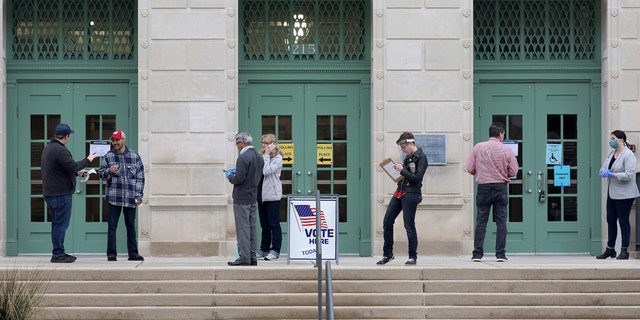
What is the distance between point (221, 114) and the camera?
17.6 meters

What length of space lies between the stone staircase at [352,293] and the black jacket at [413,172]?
1388 mm

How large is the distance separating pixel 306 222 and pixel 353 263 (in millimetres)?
1023

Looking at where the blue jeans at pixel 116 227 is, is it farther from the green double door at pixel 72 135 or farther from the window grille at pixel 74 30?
the window grille at pixel 74 30

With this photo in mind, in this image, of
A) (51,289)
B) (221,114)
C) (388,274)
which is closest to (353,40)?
(221,114)

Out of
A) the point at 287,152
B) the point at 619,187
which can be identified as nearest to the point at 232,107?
the point at 287,152

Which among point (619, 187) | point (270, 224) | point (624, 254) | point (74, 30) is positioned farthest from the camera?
point (74, 30)

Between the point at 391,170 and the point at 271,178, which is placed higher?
the point at 391,170

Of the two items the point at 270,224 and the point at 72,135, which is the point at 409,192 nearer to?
the point at 270,224

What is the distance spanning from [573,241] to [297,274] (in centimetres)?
625

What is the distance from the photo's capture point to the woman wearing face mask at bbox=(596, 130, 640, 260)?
16.5 meters

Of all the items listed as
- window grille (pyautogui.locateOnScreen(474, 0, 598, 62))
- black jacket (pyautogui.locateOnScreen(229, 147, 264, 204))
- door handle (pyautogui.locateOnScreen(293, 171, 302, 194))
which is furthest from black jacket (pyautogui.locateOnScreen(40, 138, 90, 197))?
window grille (pyautogui.locateOnScreen(474, 0, 598, 62))

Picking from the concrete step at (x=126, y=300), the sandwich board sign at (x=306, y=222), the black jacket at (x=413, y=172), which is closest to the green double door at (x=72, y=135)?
the sandwich board sign at (x=306, y=222)

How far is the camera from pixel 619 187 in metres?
16.6

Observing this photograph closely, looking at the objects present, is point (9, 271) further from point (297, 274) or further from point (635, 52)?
point (635, 52)
